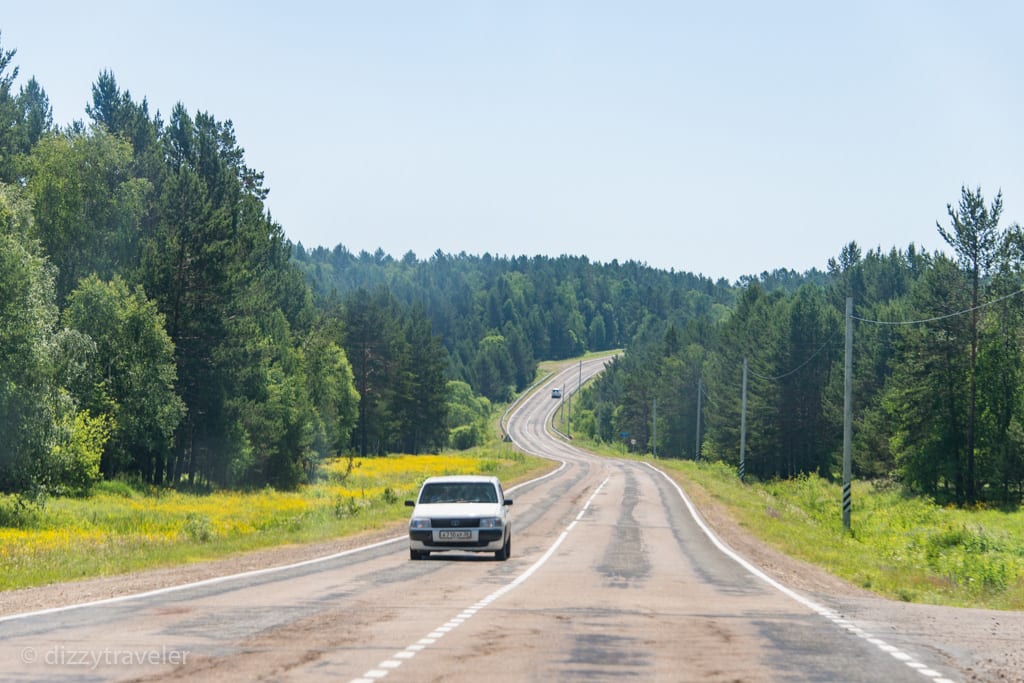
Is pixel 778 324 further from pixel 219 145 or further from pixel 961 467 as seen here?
pixel 219 145

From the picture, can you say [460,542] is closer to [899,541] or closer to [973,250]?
[899,541]

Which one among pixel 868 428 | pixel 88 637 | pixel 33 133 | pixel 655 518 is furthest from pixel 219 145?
pixel 88 637

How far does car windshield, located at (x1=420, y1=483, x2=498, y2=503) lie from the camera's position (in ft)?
79.4

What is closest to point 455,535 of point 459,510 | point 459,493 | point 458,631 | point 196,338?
point 459,510

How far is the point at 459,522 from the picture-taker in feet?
76.0

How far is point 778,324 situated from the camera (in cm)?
9819

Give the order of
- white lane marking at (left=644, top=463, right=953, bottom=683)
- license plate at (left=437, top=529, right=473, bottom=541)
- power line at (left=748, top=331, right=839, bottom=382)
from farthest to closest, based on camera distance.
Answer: power line at (left=748, top=331, right=839, bottom=382) → license plate at (left=437, top=529, right=473, bottom=541) → white lane marking at (left=644, top=463, right=953, bottom=683)

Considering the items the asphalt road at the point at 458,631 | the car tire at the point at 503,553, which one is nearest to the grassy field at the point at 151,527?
the asphalt road at the point at 458,631

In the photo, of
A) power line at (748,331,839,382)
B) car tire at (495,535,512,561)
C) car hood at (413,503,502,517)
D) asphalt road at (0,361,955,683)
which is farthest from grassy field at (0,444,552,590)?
power line at (748,331,839,382)

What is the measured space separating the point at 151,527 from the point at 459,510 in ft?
43.0

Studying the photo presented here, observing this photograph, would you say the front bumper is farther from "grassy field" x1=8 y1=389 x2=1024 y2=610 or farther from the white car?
"grassy field" x1=8 y1=389 x2=1024 y2=610

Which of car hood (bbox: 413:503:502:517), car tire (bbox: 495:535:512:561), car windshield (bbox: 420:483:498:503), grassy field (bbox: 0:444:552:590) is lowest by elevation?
grassy field (bbox: 0:444:552:590)

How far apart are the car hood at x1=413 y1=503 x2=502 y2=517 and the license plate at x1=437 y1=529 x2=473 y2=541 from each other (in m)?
0.35

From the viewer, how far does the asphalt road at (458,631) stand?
29.4 ft
